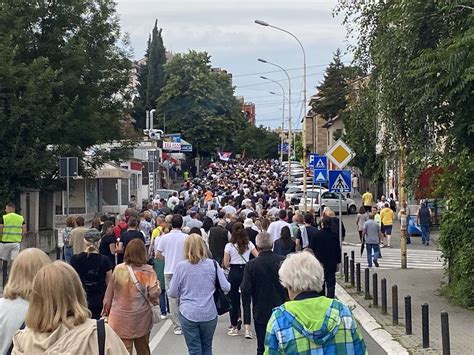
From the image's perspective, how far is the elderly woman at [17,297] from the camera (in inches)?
216

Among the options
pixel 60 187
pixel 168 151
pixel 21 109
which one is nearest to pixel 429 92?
pixel 21 109

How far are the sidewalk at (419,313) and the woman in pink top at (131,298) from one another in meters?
4.51

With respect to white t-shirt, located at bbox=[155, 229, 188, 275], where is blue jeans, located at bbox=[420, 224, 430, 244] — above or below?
below

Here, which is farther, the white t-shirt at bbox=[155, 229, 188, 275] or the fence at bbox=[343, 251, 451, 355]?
the white t-shirt at bbox=[155, 229, 188, 275]

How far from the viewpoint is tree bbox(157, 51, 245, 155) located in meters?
93.7

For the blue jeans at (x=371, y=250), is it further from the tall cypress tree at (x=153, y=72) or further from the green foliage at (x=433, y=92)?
the tall cypress tree at (x=153, y=72)

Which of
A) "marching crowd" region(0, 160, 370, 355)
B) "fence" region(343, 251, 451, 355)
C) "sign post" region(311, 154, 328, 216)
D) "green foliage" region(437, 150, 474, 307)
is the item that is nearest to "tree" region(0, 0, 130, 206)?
"sign post" region(311, 154, 328, 216)

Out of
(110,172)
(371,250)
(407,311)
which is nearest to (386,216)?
(371,250)

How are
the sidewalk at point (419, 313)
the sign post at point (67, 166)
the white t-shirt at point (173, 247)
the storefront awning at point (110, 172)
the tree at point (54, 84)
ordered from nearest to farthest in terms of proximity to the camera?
the sidewalk at point (419, 313), the white t-shirt at point (173, 247), the sign post at point (67, 166), the tree at point (54, 84), the storefront awning at point (110, 172)

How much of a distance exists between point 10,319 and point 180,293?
13.2ft

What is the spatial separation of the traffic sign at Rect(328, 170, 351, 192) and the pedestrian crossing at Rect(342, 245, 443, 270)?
3.18 meters

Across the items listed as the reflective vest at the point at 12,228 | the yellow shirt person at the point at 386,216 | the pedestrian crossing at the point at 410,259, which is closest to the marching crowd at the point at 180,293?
the reflective vest at the point at 12,228

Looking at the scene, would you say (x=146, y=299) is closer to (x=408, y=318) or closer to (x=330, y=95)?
(x=408, y=318)

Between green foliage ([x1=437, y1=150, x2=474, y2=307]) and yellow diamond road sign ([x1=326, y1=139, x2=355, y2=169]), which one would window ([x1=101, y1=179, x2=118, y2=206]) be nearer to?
yellow diamond road sign ([x1=326, y1=139, x2=355, y2=169])
